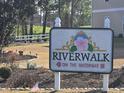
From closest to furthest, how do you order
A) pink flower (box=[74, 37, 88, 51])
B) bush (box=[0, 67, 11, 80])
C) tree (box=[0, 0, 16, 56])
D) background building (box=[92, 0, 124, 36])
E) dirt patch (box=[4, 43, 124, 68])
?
pink flower (box=[74, 37, 88, 51]) < bush (box=[0, 67, 11, 80]) < dirt patch (box=[4, 43, 124, 68]) < tree (box=[0, 0, 16, 56]) < background building (box=[92, 0, 124, 36])

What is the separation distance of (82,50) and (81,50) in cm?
3

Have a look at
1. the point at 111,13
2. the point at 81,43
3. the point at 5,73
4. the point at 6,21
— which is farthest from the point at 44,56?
the point at 111,13

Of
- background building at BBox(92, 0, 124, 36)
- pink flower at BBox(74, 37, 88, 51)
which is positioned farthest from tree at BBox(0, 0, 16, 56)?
background building at BBox(92, 0, 124, 36)

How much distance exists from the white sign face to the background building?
142ft

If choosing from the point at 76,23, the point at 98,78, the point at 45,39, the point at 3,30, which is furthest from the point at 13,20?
the point at 76,23

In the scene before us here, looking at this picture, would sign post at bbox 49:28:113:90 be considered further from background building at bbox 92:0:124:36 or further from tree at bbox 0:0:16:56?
background building at bbox 92:0:124:36

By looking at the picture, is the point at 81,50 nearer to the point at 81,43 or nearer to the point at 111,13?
the point at 81,43

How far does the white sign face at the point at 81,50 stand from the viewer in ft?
40.9

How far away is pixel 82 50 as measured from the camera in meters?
12.6

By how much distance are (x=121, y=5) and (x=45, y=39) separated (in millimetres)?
12439

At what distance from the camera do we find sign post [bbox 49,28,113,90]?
12477 millimetres

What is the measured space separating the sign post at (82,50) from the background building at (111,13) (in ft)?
142

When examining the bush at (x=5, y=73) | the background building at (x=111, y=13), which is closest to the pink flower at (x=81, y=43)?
the bush at (x=5, y=73)

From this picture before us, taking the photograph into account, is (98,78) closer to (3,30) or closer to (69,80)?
(69,80)
